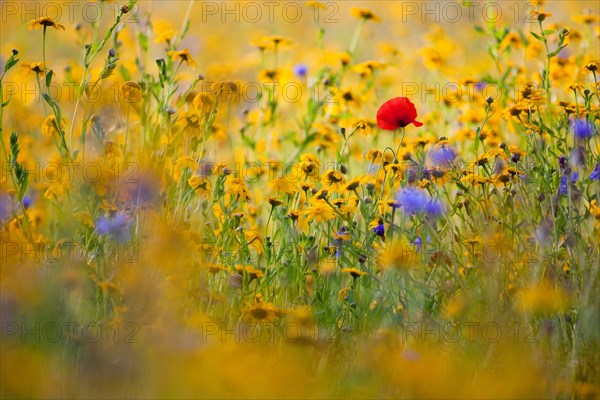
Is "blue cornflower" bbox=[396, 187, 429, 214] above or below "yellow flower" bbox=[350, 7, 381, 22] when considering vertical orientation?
below

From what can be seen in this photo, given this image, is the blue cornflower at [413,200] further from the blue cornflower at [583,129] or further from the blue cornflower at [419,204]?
the blue cornflower at [583,129]

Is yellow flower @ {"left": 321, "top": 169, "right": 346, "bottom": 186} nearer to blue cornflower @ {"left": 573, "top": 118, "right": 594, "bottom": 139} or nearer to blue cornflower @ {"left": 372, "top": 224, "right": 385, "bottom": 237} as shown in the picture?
blue cornflower @ {"left": 372, "top": 224, "right": 385, "bottom": 237}

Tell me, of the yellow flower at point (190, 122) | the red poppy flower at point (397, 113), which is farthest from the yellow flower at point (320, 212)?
the yellow flower at point (190, 122)

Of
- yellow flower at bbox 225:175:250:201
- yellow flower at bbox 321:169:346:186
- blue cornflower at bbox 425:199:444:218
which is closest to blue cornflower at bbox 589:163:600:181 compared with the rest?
blue cornflower at bbox 425:199:444:218

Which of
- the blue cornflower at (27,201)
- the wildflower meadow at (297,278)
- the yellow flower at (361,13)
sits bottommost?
the blue cornflower at (27,201)

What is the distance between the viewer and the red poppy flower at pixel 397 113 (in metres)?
2.63

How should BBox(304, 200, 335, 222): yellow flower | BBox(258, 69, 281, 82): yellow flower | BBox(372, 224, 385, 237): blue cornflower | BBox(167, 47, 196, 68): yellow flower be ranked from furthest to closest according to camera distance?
BBox(258, 69, 281, 82): yellow flower → BBox(167, 47, 196, 68): yellow flower → BBox(372, 224, 385, 237): blue cornflower → BBox(304, 200, 335, 222): yellow flower

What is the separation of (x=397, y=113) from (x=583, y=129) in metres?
0.58

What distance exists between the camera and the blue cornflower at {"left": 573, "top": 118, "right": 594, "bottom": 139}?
8.36 feet

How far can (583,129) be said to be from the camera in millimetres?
2621

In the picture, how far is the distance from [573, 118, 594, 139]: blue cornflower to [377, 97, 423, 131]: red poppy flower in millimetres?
476

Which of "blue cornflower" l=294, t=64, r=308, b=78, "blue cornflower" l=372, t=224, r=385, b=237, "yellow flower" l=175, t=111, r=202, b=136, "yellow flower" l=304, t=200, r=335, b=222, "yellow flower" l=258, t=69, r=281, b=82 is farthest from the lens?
"blue cornflower" l=294, t=64, r=308, b=78

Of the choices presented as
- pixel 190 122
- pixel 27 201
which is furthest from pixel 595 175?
pixel 27 201

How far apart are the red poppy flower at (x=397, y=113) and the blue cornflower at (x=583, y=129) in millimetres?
476
